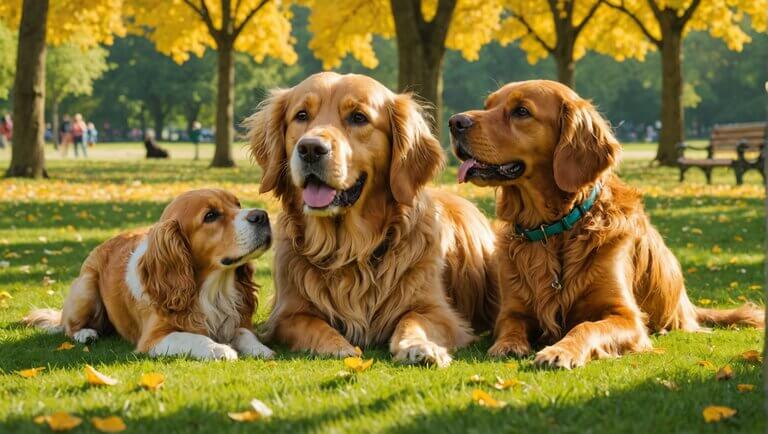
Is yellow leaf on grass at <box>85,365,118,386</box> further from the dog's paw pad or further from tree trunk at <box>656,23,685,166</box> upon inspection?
tree trunk at <box>656,23,685,166</box>

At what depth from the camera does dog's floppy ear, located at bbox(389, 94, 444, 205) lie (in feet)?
17.7

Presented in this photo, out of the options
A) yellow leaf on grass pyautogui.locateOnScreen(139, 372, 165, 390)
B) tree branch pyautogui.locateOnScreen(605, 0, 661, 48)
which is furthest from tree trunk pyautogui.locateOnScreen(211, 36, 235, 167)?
yellow leaf on grass pyautogui.locateOnScreen(139, 372, 165, 390)

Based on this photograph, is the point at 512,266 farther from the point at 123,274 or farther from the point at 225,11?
the point at 225,11

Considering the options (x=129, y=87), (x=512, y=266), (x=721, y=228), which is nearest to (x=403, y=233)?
(x=512, y=266)

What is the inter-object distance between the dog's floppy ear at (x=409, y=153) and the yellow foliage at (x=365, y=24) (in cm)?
2198

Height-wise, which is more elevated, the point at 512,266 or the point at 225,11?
the point at 225,11

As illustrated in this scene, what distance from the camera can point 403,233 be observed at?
18.2 feet

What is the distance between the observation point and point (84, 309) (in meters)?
6.00

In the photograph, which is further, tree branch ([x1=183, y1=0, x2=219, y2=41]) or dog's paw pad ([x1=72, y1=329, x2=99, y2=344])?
tree branch ([x1=183, y1=0, x2=219, y2=41])

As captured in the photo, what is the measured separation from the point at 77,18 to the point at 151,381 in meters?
23.6

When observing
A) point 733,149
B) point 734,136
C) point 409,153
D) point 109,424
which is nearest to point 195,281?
point 409,153

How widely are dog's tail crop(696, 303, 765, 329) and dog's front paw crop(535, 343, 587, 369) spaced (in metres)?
2.04

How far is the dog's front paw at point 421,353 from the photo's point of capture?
4.71 metres

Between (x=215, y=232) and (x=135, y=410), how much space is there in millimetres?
1943
